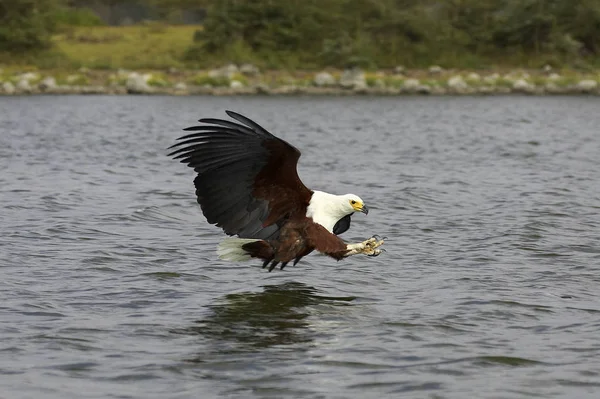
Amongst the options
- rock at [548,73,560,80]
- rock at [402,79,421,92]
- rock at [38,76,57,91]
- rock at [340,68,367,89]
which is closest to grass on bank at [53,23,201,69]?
rock at [38,76,57,91]

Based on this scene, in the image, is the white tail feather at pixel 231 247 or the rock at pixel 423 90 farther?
the rock at pixel 423 90

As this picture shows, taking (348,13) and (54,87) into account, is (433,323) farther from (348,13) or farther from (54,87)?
(348,13)

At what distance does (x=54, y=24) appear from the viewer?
170ft

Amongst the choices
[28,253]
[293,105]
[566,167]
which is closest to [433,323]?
[28,253]

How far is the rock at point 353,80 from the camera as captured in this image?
44750 mm

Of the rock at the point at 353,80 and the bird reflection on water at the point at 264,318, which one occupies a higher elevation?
the rock at the point at 353,80

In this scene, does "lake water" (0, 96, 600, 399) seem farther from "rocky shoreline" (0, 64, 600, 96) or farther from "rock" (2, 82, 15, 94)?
"rocky shoreline" (0, 64, 600, 96)

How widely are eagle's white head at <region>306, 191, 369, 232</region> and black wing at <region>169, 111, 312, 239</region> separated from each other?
0.08m

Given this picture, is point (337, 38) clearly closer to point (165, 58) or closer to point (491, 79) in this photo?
point (165, 58)

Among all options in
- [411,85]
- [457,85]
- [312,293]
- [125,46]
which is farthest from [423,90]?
[312,293]

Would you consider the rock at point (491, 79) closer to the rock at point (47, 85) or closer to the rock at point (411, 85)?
the rock at point (411, 85)

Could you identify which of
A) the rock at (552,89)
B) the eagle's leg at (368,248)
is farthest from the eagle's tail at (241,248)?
the rock at (552,89)

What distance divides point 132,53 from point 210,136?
1792 inches

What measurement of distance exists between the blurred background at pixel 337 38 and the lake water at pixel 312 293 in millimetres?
32993
